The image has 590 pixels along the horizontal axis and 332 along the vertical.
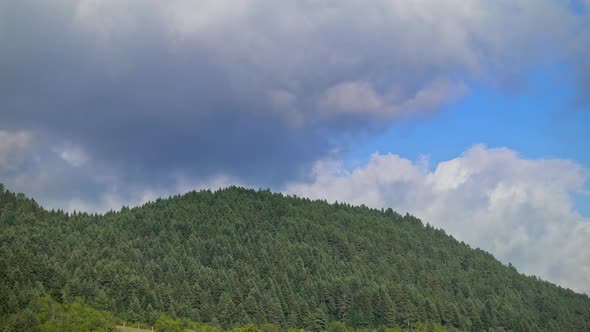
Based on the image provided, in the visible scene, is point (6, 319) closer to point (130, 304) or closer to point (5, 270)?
point (5, 270)

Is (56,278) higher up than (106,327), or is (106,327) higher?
(56,278)

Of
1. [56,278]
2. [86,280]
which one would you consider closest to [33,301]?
[56,278]

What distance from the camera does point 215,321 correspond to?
199250 mm

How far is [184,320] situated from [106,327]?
4394 cm

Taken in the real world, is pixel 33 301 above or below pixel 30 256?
below

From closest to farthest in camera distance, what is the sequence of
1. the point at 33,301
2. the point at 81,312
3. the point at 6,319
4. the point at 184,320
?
the point at 6,319 < the point at 33,301 < the point at 81,312 < the point at 184,320

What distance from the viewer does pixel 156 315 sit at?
585 feet

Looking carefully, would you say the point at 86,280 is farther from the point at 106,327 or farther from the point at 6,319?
the point at 6,319

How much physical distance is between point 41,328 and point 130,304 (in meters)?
60.4

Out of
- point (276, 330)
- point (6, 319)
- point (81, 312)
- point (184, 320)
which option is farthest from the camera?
point (276, 330)

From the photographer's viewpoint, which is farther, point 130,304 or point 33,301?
point 130,304

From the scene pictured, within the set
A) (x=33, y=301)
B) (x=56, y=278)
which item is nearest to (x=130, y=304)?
(x=56, y=278)

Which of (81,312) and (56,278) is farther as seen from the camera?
(56,278)

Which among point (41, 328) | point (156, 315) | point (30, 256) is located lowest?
point (41, 328)
